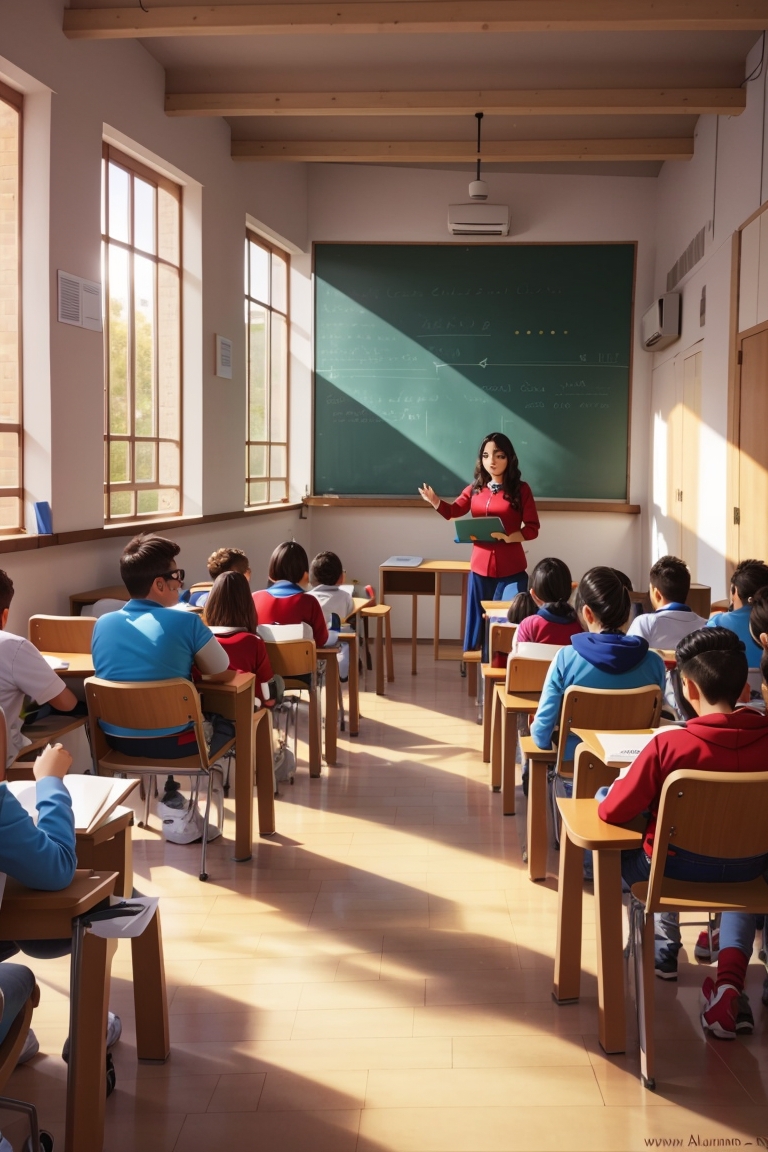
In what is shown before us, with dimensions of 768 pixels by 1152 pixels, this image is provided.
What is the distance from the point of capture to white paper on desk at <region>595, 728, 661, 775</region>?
2.41m

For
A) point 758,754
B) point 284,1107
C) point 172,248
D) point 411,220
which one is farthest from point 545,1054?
point 411,220

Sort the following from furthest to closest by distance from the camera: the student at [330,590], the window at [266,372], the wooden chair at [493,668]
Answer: the window at [266,372] < the student at [330,590] < the wooden chair at [493,668]

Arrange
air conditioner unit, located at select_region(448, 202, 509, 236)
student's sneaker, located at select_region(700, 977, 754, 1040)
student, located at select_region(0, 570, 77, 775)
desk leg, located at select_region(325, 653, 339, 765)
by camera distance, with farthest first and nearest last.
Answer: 1. air conditioner unit, located at select_region(448, 202, 509, 236)
2. desk leg, located at select_region(325, 653, 339, 765)
3. student, located at select_region(0, 570, 77, 775)
4. student's sneaker, located at select_region(700, 977, 754, 1040)

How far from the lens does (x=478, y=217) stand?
7.66 m

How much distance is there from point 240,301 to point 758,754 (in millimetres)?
→ 5547

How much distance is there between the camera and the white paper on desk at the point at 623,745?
7.90ft

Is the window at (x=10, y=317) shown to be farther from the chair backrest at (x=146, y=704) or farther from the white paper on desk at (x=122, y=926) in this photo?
the white paper on desk at (x=122, y=926)

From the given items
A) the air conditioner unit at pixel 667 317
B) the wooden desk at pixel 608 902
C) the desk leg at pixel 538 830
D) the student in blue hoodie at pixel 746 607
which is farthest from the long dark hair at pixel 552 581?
the air conditioner unit at pixel 667 317

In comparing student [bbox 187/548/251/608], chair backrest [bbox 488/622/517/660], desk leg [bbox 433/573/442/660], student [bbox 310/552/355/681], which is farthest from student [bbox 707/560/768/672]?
desk leg [bbox 433/573/442/660]

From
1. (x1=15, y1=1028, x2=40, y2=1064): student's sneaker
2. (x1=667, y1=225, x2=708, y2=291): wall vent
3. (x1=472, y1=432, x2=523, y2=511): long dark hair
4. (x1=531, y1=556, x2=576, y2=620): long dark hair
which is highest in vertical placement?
(x1=667, y1=225, x2=708, y2=291): wall vent

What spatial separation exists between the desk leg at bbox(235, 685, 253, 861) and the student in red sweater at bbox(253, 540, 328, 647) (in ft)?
3.38

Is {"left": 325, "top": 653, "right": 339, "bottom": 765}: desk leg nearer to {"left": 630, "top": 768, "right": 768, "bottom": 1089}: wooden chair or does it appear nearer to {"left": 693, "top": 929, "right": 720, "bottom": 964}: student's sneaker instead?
{"left": 693, "top": 929, "right": 720, "bottom": 964}: student's sneaker

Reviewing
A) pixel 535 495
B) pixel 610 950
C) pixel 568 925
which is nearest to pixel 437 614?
pixel 535 495

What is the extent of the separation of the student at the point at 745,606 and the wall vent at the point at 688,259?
332 centimetres
